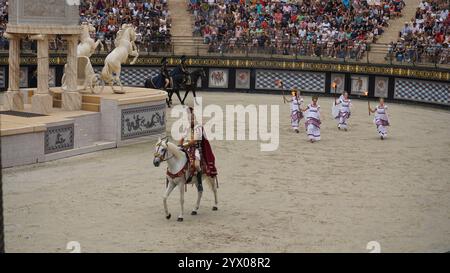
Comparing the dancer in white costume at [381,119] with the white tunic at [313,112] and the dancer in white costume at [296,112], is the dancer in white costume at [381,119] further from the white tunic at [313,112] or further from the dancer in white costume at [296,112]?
the dancer in white costume at [296,112]

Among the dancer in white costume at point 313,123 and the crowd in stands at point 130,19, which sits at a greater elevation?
the crowd in stands at point 130,19

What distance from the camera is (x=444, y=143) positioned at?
30.0 m

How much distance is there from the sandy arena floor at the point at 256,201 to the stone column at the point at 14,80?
11.1ft

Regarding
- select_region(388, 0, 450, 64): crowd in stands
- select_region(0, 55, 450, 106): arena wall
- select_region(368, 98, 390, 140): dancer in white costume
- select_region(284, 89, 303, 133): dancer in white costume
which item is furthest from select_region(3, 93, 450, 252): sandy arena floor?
select_region(388, 0, 450, 64): crowd in stands

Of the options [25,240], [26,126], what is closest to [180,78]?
[26,126]

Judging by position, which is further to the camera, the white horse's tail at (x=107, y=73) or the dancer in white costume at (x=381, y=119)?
the dancer in white costume at (x=381, y=119)

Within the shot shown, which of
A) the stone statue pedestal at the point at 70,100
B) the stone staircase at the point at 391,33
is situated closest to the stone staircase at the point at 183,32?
the stone staircase at the point at 391,33

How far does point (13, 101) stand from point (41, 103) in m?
1.05

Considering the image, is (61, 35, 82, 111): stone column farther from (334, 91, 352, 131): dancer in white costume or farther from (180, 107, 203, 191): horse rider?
(180, 107, 203, 191): horse rider

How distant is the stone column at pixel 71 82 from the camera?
2830cm

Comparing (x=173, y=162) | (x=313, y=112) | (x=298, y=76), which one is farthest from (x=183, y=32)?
(x=173, y=162)

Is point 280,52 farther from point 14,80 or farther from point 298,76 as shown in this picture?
point 14,80

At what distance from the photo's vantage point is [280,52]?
43094mm
